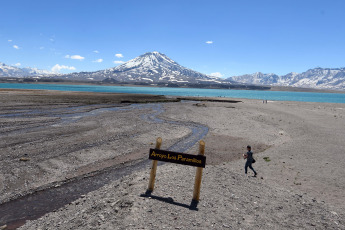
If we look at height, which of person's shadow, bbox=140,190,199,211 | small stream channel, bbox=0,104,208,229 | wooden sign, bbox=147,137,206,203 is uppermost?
wooden sign, bbox=147,137,206,203

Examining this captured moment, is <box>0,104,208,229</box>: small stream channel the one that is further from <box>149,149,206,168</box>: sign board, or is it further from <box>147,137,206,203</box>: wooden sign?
<box>149,149,206,168</box>: sign board

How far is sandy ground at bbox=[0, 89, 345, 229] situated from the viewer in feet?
33.2

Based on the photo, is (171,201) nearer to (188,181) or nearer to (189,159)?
(189,159)

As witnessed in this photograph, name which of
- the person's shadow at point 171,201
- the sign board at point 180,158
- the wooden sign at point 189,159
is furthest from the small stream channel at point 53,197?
the sign board at point 180,158

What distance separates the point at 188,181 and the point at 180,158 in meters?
2.68

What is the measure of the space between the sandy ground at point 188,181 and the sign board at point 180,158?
5.59ft

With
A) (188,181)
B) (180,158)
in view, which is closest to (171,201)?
(180,158)

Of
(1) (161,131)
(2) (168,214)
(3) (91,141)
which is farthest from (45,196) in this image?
(1) (161,131)

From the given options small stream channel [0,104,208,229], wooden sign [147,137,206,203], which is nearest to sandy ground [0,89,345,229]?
wooden sign [147,137,206,203]

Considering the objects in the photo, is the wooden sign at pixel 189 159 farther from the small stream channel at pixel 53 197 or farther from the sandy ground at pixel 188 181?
the small stream channel at pixel 53 197

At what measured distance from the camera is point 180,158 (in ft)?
37.5

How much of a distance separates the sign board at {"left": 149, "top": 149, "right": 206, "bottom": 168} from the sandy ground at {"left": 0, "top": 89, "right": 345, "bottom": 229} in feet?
5.59

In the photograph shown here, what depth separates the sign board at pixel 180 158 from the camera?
1113 cm

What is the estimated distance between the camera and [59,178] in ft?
53.0
